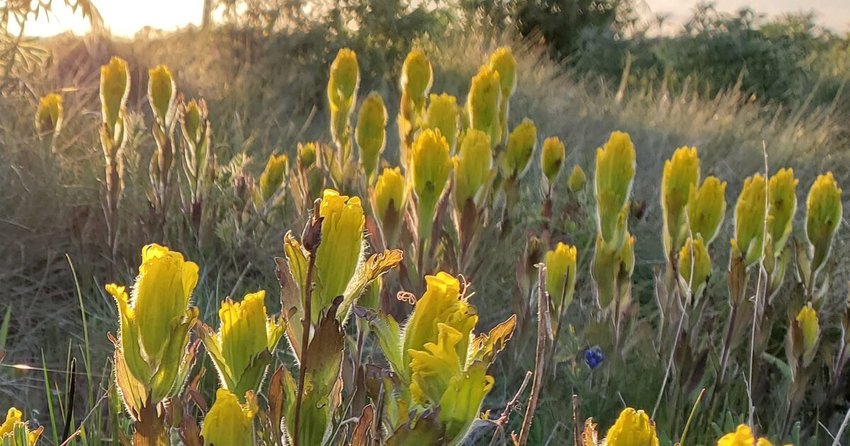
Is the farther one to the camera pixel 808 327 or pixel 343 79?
pixel 343 79

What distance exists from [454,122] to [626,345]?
2.30 ft

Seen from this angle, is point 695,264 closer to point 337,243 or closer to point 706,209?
→ point 706,209

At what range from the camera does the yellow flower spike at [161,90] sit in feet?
6.34

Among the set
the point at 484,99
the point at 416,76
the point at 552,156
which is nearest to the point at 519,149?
the point at 552,156

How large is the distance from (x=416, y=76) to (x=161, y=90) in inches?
25.8

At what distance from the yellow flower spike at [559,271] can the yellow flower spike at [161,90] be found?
1082mm

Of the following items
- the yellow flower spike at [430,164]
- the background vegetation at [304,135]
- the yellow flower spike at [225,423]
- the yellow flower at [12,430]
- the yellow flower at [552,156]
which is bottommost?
the background vegetation at [304,135]

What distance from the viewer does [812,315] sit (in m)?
1.52

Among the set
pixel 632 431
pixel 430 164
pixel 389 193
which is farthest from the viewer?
pixel 389 193

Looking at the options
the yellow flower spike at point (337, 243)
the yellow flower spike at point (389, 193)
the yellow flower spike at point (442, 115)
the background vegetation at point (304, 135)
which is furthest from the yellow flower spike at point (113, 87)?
the yellow flower spike at point (337, 243)

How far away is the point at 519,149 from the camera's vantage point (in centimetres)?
200

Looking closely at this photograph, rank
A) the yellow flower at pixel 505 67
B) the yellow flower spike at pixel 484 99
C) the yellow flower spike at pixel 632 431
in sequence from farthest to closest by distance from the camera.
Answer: the yellow flower at pixel 505 67 < the yellow flower spike at pixel 484 99 < the yellow flower spike at pixel 632 431

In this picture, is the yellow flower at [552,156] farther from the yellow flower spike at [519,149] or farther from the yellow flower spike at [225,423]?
the yellow flower spike at [225,423]

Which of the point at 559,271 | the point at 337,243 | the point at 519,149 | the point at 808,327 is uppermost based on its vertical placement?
the point at 337,243
